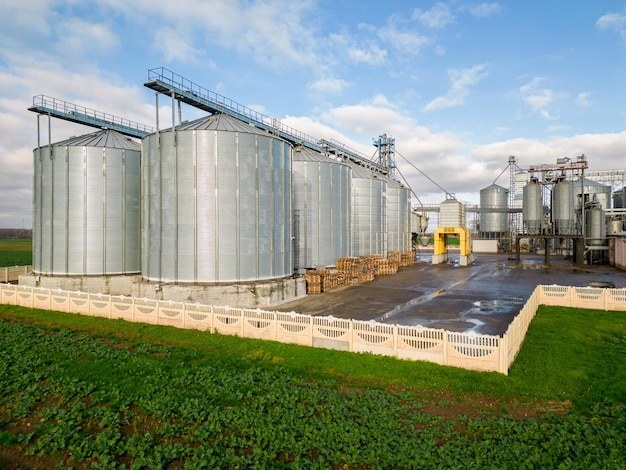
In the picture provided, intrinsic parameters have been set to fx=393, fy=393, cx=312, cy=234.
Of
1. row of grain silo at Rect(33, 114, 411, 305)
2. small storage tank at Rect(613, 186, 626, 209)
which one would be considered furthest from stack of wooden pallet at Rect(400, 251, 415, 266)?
small storage tank at Rect(613, 186, 626, 209)

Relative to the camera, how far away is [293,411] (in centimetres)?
997

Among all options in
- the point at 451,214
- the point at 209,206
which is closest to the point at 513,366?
the point at 209,206

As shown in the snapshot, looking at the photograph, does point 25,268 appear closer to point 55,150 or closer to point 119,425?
point 55,150

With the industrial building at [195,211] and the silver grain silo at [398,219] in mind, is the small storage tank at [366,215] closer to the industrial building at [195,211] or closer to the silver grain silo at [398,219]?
the industrial building at [195,211]

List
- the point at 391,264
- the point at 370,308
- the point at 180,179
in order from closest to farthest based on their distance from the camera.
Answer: the point at 370,308, the point at 180,179, the point at 391,264

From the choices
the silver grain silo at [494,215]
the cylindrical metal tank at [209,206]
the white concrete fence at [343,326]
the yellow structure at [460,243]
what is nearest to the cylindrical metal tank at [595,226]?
the yellow structure at [460,243]

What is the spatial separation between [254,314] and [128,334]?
5.99 metres

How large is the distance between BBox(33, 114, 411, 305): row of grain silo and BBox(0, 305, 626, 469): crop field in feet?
32.2

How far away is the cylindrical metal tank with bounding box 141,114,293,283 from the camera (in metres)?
24.7

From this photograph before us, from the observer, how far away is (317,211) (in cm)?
3569

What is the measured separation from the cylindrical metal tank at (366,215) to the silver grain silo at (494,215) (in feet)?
130

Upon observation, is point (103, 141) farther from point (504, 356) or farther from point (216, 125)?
point (504, 356)

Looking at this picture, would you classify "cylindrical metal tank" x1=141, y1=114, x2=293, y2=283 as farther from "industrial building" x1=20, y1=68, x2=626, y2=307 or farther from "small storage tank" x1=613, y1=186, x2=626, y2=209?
"small storage tank" x1=613, y1=186, x2=626, y2=209

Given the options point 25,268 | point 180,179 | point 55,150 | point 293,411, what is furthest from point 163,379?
point 25,268
